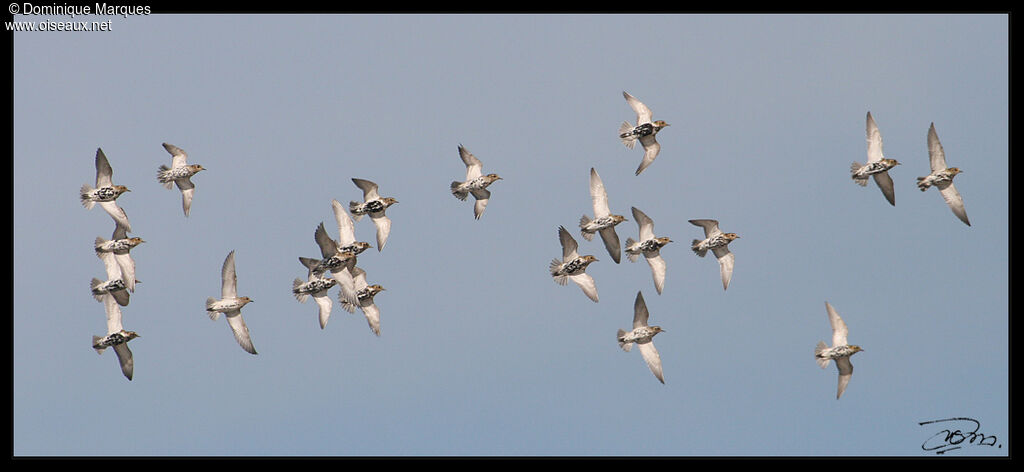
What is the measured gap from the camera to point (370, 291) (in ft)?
226

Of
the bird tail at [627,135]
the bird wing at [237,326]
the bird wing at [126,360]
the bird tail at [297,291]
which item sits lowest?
the bird wing at [126,360]

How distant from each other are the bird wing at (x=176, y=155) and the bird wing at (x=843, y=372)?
2545 cm

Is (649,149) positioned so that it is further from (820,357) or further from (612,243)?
(820,357)

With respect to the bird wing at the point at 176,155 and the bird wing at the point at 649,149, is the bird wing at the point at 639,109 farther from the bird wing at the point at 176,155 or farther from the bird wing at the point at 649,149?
the bird wing at the point at 176,155

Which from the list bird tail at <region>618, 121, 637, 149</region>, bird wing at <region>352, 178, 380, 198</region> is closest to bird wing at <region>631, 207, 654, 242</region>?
bird tail at <region>618, 121, 637, 149</region>

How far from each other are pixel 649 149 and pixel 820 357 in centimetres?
1008

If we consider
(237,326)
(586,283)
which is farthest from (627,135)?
(237,326)

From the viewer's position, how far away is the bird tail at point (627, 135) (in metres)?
68.6

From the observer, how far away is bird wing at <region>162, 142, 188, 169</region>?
221 ft

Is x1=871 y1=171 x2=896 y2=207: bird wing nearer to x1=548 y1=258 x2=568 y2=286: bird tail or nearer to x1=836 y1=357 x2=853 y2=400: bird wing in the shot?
x1=836 y1=357 x2=853 y2=400: bird wing

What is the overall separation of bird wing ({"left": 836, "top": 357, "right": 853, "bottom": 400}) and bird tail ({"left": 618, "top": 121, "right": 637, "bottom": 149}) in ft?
36.7

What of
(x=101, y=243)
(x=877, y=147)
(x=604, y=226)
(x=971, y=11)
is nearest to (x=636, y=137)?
(x=604, y=226)

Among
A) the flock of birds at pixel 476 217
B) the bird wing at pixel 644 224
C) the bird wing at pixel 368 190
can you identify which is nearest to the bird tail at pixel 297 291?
the flock of birds at pixel 476 217
